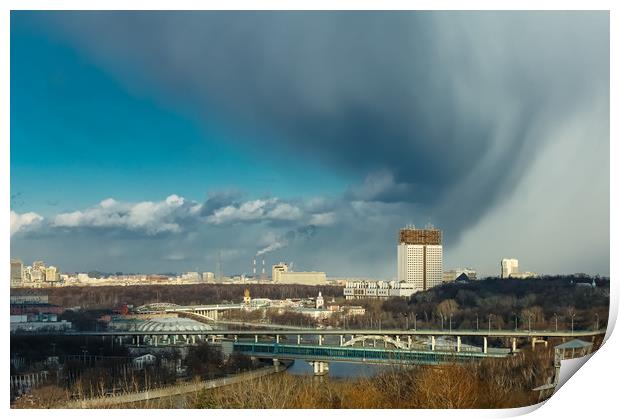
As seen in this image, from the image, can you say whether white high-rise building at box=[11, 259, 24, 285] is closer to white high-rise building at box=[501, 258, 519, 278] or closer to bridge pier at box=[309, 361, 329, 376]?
bridge pier at box=[309, 361, 329, 376]

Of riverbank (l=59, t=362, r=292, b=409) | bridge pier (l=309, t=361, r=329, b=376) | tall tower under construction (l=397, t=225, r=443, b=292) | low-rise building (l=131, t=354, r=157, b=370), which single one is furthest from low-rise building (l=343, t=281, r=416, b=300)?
low-rise building (l=131, t=354, r=157, b=370)

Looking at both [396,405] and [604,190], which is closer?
[396,405]

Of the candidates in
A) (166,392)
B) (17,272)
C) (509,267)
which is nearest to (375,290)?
(509,267)

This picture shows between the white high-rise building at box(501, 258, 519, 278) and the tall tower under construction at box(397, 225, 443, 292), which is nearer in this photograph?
the white high-rise building at box(501, 258, 519, 278)

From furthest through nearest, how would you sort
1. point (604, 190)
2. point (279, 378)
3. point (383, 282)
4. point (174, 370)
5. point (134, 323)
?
point (383, 282)
point (134, 323)
point (174, 370)
point (279, 378)
point (604, 190)
